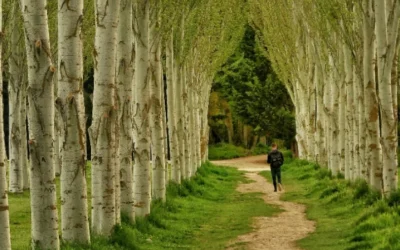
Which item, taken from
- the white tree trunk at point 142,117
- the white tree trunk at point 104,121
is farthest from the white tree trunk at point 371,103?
the white tree trunk at point 104,121

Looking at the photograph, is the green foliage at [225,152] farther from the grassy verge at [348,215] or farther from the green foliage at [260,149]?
the grassy verge at [348,215]

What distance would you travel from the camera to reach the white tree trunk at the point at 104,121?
12.2 metres

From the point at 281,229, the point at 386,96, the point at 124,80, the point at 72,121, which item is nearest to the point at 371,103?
the point at 386,96

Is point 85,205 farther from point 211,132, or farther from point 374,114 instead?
point 211,132

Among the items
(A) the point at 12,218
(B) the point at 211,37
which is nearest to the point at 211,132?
(B) the point at 211,37

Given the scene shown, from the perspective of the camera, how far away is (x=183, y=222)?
57.4 feet

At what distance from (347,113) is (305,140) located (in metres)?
20.3

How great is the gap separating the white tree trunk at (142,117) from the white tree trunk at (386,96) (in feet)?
15.9

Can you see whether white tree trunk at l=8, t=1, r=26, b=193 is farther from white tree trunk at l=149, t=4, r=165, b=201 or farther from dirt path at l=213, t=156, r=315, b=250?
dirt path at l=213, t=156, r=315, b=250

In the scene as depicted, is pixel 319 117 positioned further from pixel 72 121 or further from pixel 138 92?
pixel 72 121

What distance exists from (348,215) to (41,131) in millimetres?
9421

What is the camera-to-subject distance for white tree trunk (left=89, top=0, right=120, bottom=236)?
1223 centimetres

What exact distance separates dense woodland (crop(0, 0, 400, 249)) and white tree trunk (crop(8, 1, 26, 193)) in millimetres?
44

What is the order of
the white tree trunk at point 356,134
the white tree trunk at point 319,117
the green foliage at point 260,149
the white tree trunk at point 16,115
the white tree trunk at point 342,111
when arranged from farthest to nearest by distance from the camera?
the green foliage at point 260,149, the white tree trunk at point 319,117, the white tree trunk at point 342,111, the white tree trunk at point 16,115, the white tree trunk at point 356,134
